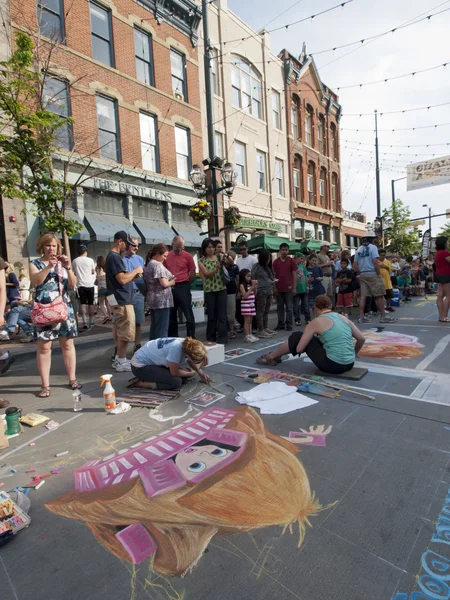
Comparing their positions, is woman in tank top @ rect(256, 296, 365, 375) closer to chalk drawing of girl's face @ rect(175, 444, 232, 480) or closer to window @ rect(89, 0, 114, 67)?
chalk drawing of girl's face @ rect(175, 444, 232, 480)

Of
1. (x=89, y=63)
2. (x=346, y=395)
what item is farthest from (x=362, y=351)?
(x=89, y=63)

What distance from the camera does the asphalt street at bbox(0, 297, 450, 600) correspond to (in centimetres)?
145

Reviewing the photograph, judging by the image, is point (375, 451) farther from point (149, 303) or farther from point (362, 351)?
point (149, 303)

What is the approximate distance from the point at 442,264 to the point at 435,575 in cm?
712

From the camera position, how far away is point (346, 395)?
11.6 feet

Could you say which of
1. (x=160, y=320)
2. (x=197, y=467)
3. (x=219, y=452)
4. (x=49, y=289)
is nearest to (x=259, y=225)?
(x=160, y=320)

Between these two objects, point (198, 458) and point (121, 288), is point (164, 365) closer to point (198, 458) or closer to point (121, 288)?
point (121, 288)

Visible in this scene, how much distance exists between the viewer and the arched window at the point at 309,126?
22391 mm

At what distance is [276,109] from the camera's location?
776 inches

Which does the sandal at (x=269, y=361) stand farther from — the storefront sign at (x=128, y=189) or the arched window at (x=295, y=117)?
the arched window at (x=295, y=117)

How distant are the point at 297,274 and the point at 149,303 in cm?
401

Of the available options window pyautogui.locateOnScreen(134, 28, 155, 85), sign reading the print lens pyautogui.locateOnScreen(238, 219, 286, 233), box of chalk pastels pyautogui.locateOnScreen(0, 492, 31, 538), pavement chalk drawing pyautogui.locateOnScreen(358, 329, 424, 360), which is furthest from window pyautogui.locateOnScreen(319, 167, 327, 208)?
box of chalk pastels pyautogui.locateOnScreen(0, 492, 31, 538)

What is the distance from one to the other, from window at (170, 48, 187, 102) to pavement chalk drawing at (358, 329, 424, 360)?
12894mm

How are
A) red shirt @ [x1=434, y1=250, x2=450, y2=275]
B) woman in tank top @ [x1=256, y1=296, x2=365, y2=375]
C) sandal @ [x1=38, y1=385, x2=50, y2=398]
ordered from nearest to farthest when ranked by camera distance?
sandal @ [x1=38, y1=385, x2=50, y2=398], woman in tank top @ [x1=256, y1=296, x2=365, y2=375], red shirt @ [x1=434, y1=250, x2=450, y2=275]
